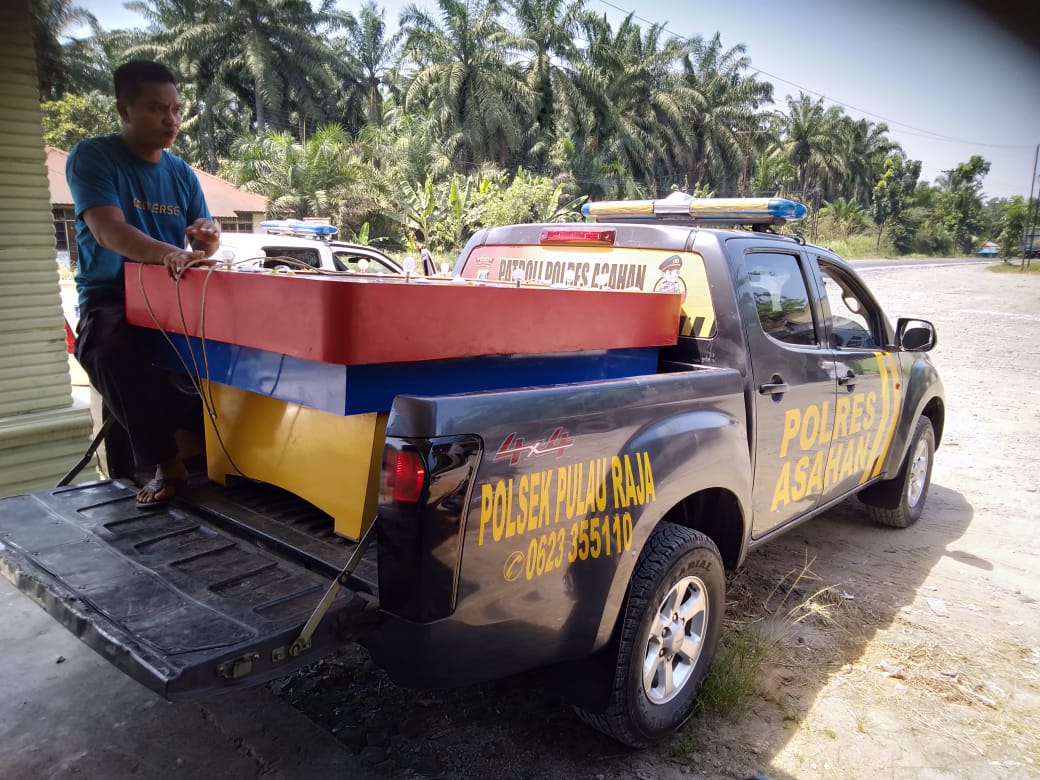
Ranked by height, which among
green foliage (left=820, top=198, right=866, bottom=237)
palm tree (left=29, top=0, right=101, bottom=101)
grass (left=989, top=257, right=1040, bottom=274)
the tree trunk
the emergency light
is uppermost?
the tree trunk

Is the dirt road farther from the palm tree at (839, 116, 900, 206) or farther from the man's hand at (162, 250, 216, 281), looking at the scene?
the palm tree at (839, 116, 900, 206)

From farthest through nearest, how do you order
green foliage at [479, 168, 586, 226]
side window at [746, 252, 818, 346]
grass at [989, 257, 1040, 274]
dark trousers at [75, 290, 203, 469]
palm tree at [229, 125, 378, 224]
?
grass at [989, 257, 1040, 274] → palm tree at [229, 125, 378, 224] → green foliage at [479, 168, 586, 226] → side window at [746, 252, 818, 346] → dark trousers at [75, 290, 203, 469]

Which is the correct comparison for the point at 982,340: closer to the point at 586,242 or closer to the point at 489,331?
the point at 586,242

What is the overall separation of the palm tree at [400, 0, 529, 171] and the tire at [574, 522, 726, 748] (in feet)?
121

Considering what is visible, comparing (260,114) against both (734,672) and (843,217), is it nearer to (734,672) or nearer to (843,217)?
(843,217)

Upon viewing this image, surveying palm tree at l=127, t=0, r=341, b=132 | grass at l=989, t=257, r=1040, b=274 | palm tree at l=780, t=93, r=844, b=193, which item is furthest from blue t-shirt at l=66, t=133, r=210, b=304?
palm tree at l=780, t=93, r=844, b=193

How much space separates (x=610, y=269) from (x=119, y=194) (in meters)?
2.18

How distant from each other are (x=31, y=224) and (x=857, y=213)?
5896cm

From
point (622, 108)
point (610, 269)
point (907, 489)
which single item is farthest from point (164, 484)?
point (622, 108)

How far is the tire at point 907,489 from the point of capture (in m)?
4.88

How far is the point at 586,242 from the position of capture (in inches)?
150

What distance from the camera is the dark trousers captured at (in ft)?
Answer: 9.30

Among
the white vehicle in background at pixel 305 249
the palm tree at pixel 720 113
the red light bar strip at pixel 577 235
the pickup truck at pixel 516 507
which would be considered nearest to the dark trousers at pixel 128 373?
the pickup truck at pixel 516 507

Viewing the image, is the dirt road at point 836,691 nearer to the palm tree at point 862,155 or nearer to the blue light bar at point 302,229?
the blue light bar at point 302,229
